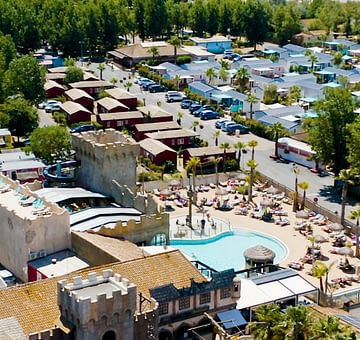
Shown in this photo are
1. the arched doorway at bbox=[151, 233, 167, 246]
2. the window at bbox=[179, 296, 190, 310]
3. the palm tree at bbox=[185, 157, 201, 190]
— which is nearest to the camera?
the window at bbox=[179, 296, 190, 310]

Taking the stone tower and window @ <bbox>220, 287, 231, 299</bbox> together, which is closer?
the stone tower

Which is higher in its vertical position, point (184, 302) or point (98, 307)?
point (98, 307)

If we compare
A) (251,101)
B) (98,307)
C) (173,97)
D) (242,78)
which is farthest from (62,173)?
(242,78)

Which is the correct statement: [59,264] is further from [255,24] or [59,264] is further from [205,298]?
[255,24]

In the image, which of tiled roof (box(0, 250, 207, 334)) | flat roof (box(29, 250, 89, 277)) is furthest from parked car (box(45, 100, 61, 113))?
tiled roof (box(0, 250, 207, 334))

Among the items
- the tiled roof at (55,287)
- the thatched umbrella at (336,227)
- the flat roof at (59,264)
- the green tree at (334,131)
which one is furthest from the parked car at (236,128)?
the tiled roof at (55,287)

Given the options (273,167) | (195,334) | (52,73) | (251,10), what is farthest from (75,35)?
(195,334)

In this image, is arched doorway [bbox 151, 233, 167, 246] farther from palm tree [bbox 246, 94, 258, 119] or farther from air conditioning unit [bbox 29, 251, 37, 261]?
palm tree [bbox 246, 94, 258, 119]
